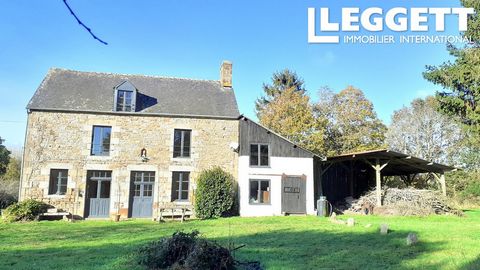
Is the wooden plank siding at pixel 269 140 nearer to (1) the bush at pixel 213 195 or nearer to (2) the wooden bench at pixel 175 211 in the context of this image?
(1) the bush at pixel 213 195

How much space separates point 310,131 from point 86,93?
1814cm

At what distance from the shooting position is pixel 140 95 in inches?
786

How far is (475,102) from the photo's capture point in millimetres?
17969

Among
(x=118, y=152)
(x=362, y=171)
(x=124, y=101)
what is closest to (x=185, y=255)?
(x=118, y=152)

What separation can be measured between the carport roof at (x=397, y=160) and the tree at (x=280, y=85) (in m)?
17.4

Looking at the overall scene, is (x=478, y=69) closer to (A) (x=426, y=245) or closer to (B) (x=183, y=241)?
Result: (A) (x=426, y=245)

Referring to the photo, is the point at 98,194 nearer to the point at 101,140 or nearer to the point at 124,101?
the point at 101,140

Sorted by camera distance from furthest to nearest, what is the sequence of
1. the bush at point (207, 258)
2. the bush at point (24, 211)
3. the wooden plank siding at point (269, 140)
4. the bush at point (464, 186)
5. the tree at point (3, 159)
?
the tree at point (3, 159)
the bush at point (464, 186)
the wooden plank siding at point (269, 140)
the bush at point (24, 211)
the bush at point (207, 258)

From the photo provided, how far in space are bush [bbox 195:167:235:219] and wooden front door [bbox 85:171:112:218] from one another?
424cm

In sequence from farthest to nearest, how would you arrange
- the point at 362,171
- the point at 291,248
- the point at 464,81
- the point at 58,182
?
the point at 362,171
the point at 58,182
the point at 464,81
the point at 291,248

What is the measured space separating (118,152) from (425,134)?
26685 millimetres

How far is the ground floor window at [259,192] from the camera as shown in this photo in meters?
19.3

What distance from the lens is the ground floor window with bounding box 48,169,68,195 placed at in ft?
58.8

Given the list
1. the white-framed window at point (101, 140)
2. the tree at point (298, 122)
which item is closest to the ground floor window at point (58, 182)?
the white-framed window at point (101, 140)
